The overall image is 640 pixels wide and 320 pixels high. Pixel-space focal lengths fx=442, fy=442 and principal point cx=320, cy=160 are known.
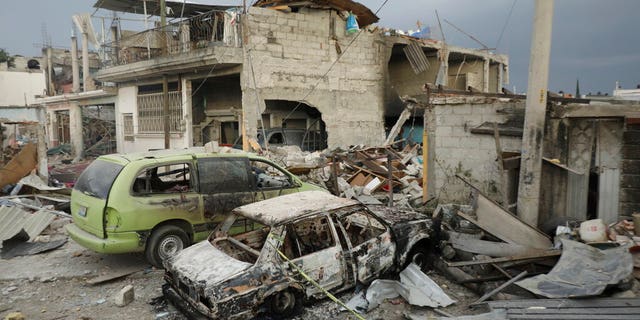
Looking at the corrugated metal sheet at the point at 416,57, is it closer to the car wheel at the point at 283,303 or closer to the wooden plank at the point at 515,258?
the wooden plank at the point at 515,258

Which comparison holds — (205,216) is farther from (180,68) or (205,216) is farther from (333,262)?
(180,68)

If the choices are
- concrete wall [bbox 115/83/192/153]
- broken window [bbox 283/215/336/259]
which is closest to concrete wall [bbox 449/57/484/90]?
concrete wall [bbox 115/83/192/153]

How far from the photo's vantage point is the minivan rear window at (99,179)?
6.26 metres

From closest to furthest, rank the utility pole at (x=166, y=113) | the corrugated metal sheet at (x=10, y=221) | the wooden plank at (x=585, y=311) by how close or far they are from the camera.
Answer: the wooden plank at (x=585, y=311), the corrugated metal sheet at (x=10, y=221), the utility pole at (x=166, y=113)

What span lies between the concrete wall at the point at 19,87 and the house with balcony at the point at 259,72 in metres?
29.0

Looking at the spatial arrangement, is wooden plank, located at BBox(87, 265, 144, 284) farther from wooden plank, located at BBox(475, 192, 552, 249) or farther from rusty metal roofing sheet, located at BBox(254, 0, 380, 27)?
rusty metal roofing sheet, located at BBox(254, 0, 380, 27)

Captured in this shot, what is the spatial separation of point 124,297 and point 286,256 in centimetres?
205

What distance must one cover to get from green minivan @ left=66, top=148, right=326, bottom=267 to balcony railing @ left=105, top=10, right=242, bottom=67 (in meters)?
6.80

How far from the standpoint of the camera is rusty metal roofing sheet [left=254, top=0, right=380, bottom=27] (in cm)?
1422

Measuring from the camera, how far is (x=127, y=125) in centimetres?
1862

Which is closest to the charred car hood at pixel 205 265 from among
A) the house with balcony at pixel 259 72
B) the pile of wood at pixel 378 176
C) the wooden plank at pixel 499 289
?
the wooden plank at pixel 499 289

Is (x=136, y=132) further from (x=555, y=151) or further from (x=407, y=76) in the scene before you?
(x=555, y=151)

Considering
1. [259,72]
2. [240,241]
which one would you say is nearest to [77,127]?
[259,72]

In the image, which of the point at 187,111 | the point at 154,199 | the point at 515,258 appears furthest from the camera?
the point at 187,111
